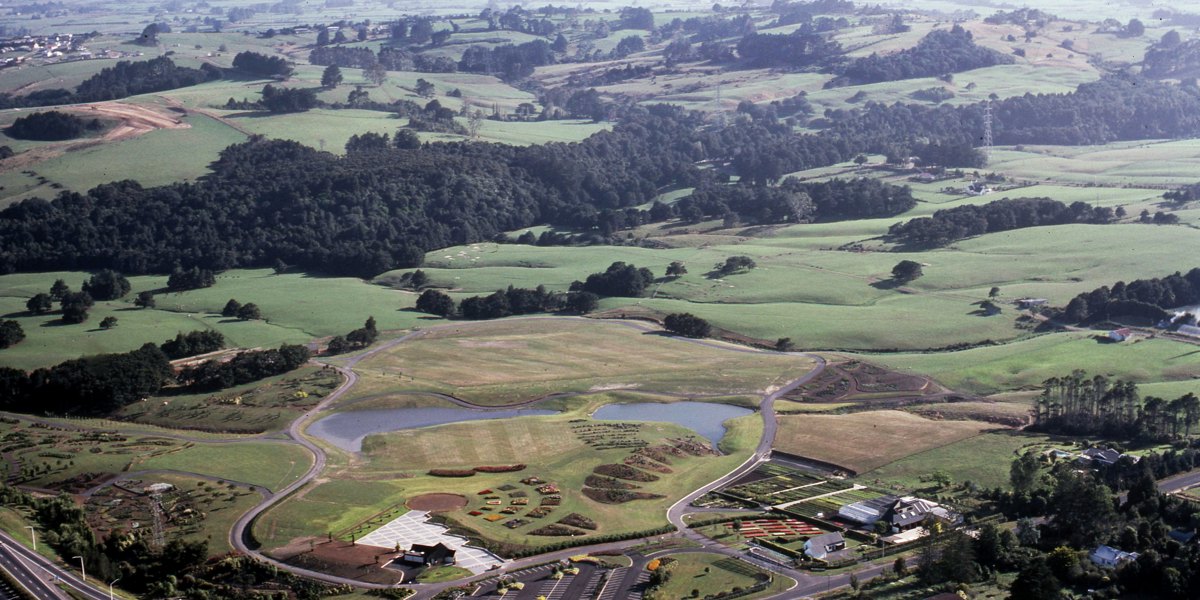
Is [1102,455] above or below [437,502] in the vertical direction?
above

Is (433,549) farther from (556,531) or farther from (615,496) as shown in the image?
(615,496)

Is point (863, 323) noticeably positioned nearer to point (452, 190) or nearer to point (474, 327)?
point (474, 327)

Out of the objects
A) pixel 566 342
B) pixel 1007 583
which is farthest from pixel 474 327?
pixel 1007 583

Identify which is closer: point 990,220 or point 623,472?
point 623,472

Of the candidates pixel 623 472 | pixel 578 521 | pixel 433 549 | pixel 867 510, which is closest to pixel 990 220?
A: pixel 623 472

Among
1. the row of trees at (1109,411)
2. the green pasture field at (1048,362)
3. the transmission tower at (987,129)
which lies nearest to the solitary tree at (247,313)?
the green pasture field at (1048,362)

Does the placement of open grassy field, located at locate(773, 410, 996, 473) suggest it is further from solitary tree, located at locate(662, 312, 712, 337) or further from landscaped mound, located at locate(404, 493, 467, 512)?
solitary tree, located at locate(662, 312, 712, 337)

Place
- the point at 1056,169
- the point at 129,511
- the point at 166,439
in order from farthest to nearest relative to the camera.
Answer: the point at 1056,169
the point at 166,439
the point at 129,511
